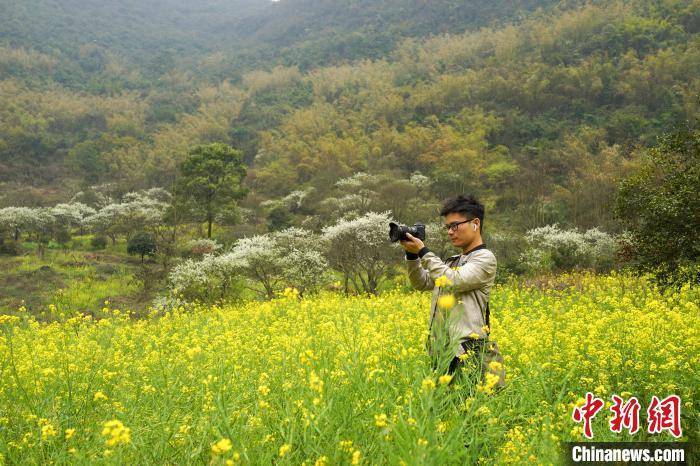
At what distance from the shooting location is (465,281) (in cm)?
261

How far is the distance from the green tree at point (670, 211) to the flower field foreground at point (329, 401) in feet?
7.11

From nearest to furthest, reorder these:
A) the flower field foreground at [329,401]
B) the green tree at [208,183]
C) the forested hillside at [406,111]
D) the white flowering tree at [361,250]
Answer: the flower field foreground at [329,401] → the white flowering tree at [361,250] → the green tree at [208,183] → the forested hillside at [406,111]

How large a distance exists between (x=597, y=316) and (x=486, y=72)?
168 ft

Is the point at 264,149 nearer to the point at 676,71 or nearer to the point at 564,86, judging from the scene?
the point at 564,86

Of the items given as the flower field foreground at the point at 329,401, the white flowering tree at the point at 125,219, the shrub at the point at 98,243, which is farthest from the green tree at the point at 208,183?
the flower field foreground at the point at 329,401

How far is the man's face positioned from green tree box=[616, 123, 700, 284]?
483 cm

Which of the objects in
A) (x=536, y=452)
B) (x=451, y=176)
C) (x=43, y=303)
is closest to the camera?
(x=536, y=452)

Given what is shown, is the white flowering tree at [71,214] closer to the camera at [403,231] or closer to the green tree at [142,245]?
A: the green tree at [142,245]

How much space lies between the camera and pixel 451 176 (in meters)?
31.5

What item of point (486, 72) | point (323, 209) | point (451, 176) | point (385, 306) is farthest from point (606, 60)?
point (385, 306)

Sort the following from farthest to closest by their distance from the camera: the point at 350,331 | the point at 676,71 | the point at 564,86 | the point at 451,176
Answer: the point at 564,86 → the point at 676,71 → the point at 451,176 → the point at 350,331

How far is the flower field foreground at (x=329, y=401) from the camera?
72.8 inches

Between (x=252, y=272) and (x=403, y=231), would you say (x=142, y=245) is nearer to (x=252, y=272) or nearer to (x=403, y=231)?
(x=252, y=272)

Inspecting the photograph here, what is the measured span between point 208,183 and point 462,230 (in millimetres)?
28310
